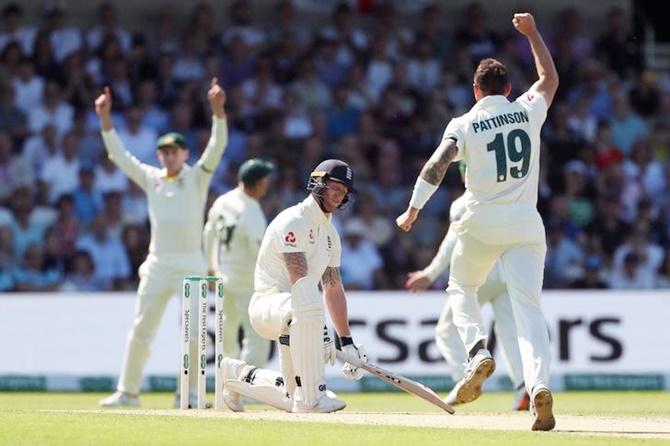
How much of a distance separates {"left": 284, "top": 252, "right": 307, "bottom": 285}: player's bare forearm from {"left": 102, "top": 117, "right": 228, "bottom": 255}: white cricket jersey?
3.09 m

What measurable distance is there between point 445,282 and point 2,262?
5.27 m

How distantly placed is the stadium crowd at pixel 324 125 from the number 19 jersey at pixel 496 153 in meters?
8.46

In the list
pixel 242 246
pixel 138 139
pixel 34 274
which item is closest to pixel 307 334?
pixel 242 246

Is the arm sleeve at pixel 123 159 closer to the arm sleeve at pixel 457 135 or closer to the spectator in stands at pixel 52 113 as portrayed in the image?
the arm sleeve at pixel 457 135

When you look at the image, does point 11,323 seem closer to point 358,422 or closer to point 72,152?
point 72,152

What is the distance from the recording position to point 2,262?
17.7m

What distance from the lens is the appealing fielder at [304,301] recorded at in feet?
32.3

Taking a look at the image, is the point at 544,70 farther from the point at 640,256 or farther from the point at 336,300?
the point at 640,256

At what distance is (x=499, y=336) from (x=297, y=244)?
3.17 metres

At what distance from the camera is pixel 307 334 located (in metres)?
9.81

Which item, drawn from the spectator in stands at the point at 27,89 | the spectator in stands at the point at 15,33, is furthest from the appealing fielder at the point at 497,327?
the spectator in stands at the point at 15,33

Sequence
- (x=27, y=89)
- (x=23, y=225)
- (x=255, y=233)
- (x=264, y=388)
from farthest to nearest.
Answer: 1. (x=27, y=89)
2. (x=23, y=225)
3. (x=255, y=233)
4. (x=264, y=388)

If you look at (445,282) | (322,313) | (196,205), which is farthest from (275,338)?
(445,282)

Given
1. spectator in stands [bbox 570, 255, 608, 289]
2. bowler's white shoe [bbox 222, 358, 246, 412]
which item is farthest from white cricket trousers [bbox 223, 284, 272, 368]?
spectator in stands [bbox 570, 255, 608, 289]
